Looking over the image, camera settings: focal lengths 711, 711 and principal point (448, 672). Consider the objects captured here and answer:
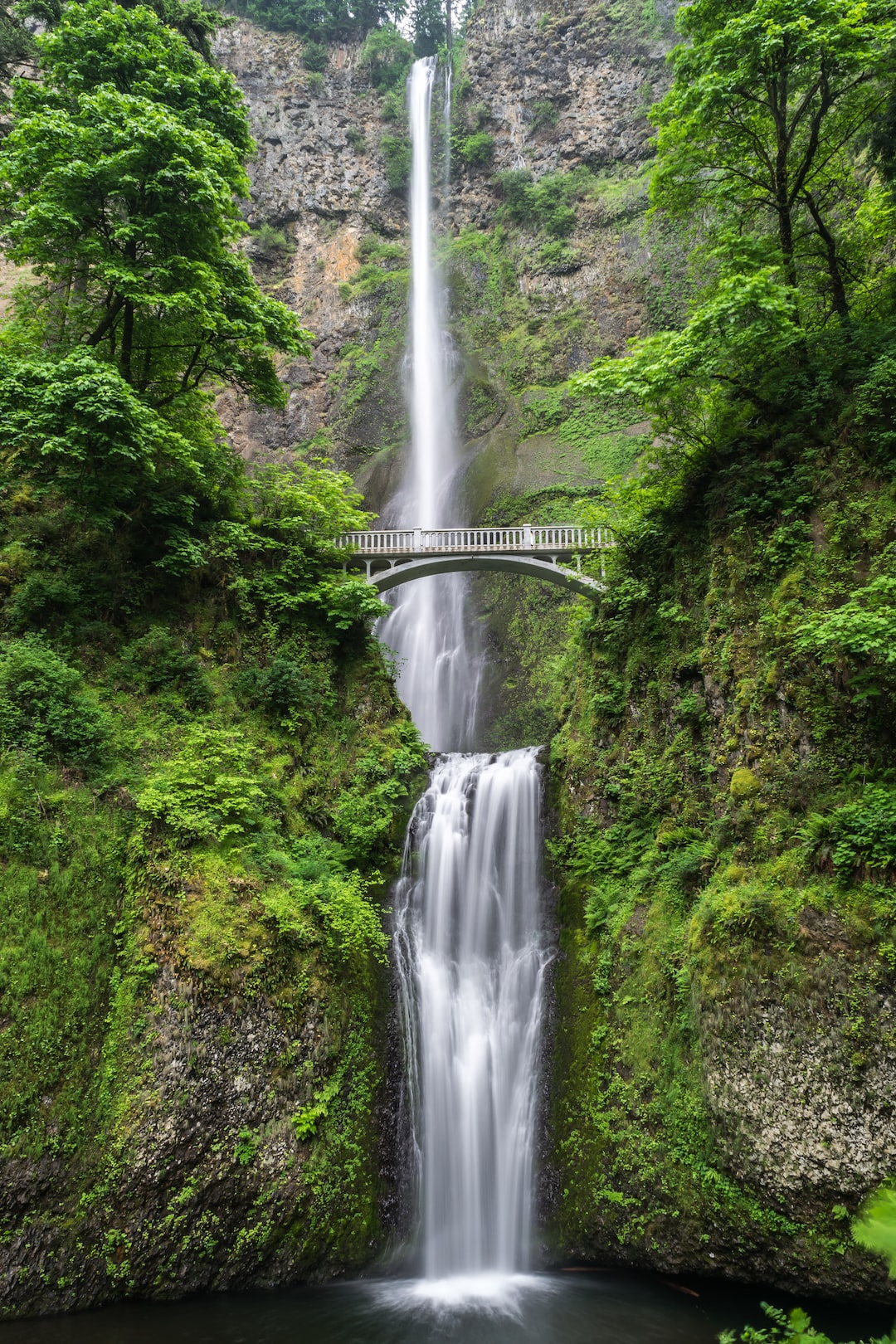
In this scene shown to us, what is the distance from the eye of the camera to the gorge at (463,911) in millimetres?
6656

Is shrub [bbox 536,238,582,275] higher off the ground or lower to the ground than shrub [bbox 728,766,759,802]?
Answer: higher

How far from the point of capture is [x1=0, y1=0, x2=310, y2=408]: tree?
966 centimetres

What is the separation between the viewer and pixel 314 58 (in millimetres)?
36438

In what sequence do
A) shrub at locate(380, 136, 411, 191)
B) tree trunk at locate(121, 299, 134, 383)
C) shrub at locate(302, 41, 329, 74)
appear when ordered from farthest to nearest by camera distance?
shrub at locate(302, 41, 329, 74)
shrub at locate(380, 136, 411, 191)
tree trunk at locate(121, 299, 134, 383)

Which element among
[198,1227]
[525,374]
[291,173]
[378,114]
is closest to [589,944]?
[198,1227]

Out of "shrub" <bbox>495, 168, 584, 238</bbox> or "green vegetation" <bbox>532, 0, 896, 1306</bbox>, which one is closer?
"green vegetation" <bbox>532, 0, 896, 1306</bbox>

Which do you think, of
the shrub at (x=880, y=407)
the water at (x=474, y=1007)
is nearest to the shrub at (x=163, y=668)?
the water at (x=474, y=1007)

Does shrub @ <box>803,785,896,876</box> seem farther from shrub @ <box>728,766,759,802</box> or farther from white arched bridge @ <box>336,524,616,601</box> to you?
white arched bridge @ <box>336,524,616,601</box>

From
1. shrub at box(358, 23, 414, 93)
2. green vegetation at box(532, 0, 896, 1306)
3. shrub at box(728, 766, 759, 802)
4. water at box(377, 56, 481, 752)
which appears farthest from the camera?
shrub at box(358, 23, 414, 93)

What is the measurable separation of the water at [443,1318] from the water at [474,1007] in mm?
973

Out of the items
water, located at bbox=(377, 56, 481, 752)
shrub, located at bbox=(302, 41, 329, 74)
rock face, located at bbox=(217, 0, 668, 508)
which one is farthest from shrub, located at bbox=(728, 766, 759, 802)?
shrub, located at bbox=(302, 41, 329, 74)

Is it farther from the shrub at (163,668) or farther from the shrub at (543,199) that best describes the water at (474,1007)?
the shrub at (543,199)

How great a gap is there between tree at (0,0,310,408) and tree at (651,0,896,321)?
661 centimetres

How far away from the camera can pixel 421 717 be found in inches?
896
